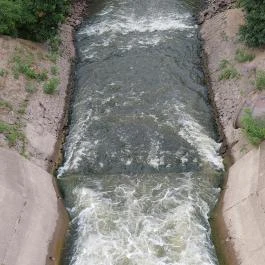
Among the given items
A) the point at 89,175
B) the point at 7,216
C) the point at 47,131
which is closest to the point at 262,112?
the point at 89,175

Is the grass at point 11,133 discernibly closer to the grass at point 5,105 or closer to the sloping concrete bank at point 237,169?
the grass at point 5,105

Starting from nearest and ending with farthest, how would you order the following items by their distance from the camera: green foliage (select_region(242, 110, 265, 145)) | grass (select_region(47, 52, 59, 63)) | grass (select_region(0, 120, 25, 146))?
green foliage (select_region(242, 110, 265, 145))
grass (select_region(0, 120, 25, 146))
grass (select_region(47, 52, 59, 63))

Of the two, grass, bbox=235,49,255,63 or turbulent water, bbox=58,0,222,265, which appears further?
grass, bbox=235,49,255,63

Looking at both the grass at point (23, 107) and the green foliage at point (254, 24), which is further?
the green foliage at point (254, 24)

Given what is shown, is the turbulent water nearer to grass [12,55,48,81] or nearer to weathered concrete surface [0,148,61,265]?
weathered concrete surface [0,148,61,265]

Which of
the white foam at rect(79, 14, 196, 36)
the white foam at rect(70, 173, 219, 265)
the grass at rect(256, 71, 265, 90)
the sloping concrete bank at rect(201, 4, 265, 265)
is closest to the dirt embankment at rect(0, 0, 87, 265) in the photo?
the white foam at rect(70, 173, 219, 265)

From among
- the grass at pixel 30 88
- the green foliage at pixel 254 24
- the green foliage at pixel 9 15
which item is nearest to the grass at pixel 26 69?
the grass at pixel 30 88

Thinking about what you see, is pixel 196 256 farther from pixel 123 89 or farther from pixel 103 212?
pixel 123 89
